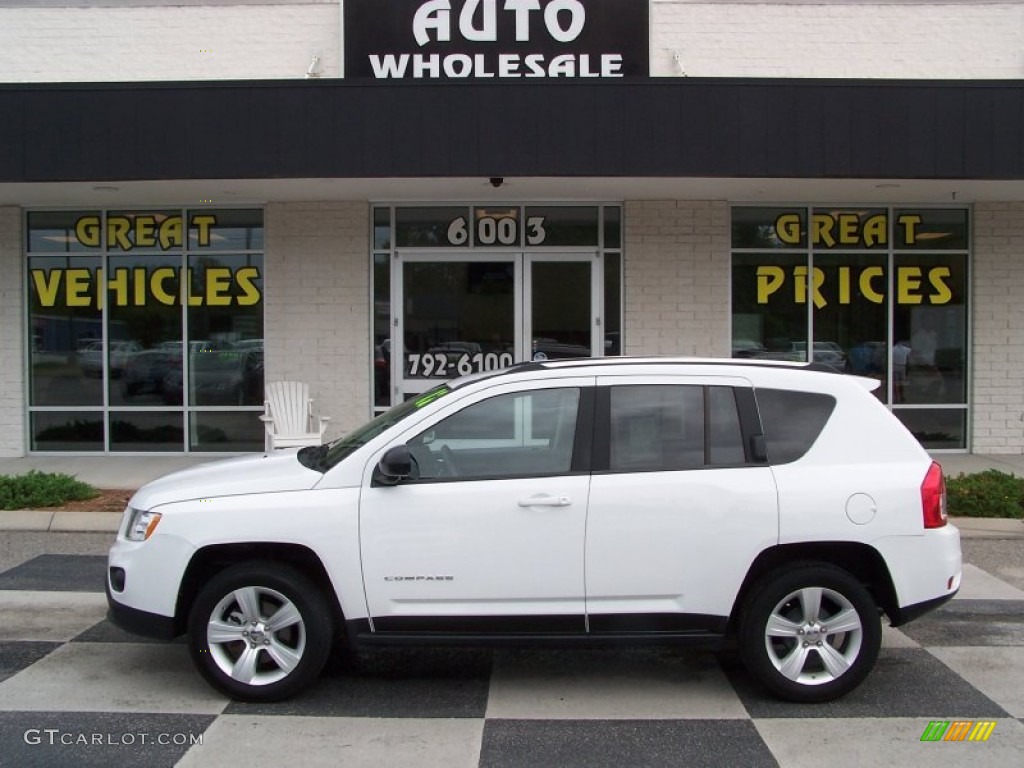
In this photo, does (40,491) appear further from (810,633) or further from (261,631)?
(810,633)

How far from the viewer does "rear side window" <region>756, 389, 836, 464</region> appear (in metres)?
4.90

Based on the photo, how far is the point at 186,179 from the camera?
10516 millimetres

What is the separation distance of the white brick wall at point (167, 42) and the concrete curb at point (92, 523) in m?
6.36

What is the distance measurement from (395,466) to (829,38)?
10380mm

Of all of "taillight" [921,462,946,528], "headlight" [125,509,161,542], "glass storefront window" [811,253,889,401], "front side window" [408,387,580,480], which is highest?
"glass storefront window" [811,253,889,401]

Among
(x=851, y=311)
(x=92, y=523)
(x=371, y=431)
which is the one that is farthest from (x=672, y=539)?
(x=851, y=311)

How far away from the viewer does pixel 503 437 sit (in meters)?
5.00

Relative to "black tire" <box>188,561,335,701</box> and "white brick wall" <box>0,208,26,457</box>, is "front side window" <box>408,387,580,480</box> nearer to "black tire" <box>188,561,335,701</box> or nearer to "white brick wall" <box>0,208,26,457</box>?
"black tire" <box>188,561,335,701</box>

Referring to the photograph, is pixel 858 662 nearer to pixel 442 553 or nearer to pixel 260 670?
pixel 442 553

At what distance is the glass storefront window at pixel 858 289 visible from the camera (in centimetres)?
1263

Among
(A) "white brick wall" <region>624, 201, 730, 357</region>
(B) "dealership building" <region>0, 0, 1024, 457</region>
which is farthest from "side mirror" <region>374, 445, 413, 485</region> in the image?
(A) "white brick wall" <region>624, 201, 730, 357</region>

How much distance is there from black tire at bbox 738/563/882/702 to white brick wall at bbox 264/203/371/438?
8.37 metres

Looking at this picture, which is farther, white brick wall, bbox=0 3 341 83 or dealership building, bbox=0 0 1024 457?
white brick wall, bbox=0 3 341 83

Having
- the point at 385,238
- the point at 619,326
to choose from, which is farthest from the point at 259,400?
the point at 619,326
